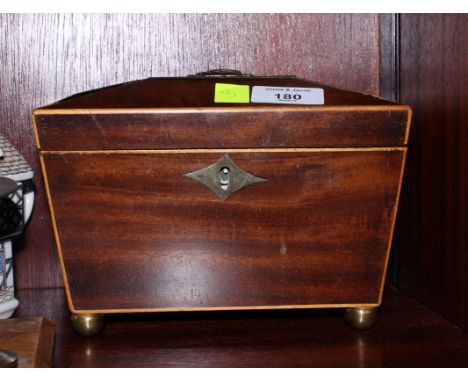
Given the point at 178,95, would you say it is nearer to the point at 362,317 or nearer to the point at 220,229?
the point at 220,229

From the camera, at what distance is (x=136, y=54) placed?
5.01 feet

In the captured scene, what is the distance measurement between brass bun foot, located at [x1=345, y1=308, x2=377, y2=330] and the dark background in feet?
0.70

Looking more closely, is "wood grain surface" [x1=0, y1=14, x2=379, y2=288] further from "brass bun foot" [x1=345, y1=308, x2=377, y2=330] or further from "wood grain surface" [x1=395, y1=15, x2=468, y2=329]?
"brass bun foot" [x1=345, y1=308, x2=377, y2=330]

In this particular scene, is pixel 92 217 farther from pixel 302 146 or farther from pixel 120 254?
pixel 302 146

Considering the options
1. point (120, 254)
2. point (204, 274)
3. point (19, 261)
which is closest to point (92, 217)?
point (120, 254)

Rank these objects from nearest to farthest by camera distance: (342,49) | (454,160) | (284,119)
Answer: (284,119) → (454,160) → (342,49)

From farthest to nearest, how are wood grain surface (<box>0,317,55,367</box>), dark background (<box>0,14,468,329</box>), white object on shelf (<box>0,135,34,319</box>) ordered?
dark background (<box>0,14,468,329</box>) < white object on shelf (<box>0,135,34,319</box>) < wood grain surface (<box>0,317,55,367</box>)

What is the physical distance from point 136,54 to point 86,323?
695 millimetres

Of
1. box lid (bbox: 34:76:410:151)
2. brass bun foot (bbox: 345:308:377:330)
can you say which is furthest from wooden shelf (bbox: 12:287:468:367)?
box lid (bbox: 34:76:410:151)

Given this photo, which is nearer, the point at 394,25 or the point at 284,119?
the point at 284,119

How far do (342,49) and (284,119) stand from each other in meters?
0.61

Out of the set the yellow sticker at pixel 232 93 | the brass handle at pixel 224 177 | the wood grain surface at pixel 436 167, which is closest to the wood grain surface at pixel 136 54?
the wood grain surface at pixel 436 167

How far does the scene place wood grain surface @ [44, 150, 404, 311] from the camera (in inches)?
41.7

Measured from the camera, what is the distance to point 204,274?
111cm
